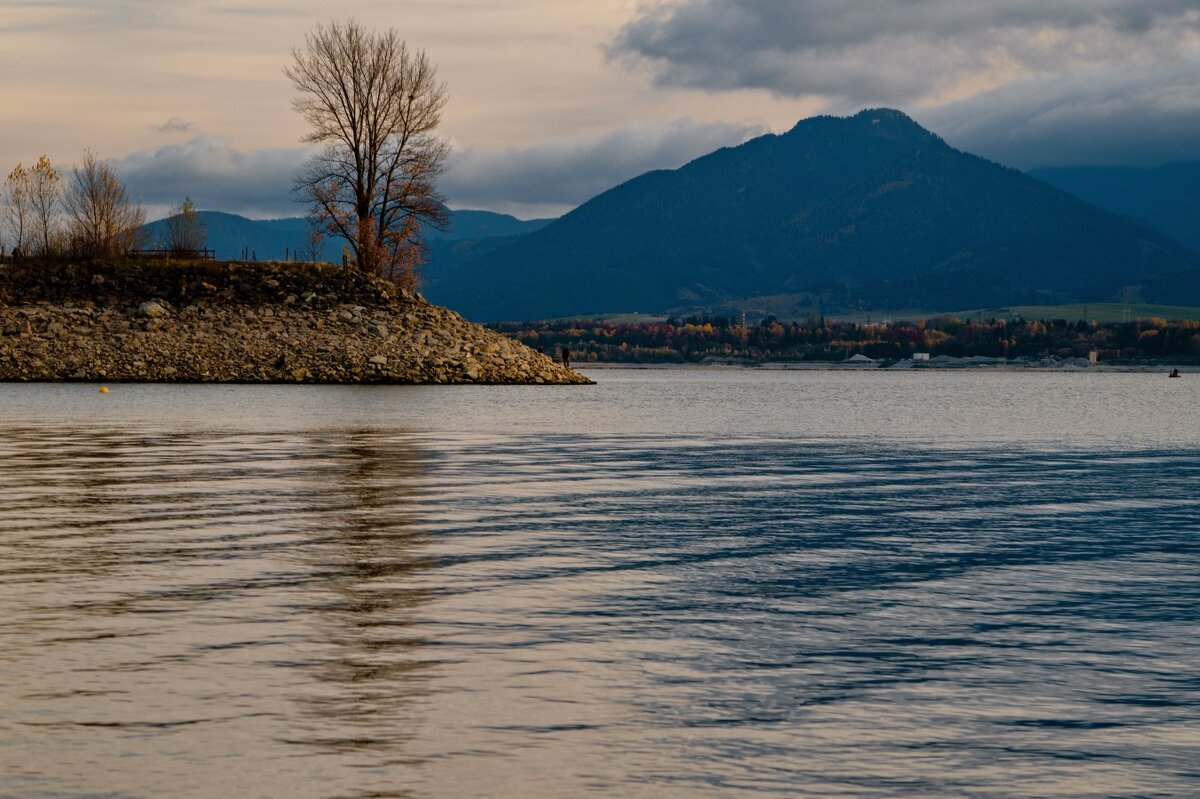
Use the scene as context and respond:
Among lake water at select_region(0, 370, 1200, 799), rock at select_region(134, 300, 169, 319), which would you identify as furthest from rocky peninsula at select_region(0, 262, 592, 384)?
lake water at select_region(0, 370, 1200, 799)

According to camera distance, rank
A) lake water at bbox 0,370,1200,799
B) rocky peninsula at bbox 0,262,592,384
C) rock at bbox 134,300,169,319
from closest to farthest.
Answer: lake water at bbox 0,370,1200,799
rocky peninsula at bbox 0,262,592,384
rock at bbox 134,300,169,319

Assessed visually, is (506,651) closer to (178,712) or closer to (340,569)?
(178,712)

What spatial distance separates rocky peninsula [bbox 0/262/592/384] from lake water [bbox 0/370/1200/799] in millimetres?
64073

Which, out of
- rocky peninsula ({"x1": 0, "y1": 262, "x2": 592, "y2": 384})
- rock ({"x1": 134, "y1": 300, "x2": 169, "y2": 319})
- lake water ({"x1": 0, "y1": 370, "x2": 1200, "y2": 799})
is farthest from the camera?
rock ({"x1": 134, "y1": 300, "x2": 169, "y2": 319})

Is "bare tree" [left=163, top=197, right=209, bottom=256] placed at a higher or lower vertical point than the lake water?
higher

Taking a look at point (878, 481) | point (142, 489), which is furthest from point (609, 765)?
point (878, 481)

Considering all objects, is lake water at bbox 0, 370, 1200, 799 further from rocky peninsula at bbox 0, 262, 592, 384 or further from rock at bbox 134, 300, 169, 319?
rock at bbox 134, 300, 169, 319

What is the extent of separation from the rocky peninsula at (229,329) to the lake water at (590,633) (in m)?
64.1

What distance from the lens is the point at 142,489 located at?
28.0m

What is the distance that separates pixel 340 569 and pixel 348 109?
94211mm

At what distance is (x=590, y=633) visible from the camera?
14.6m

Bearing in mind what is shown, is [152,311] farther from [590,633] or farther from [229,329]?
[590,633]

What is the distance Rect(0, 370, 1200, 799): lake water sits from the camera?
10.0 m

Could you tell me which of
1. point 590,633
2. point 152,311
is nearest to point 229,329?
point 152,311
